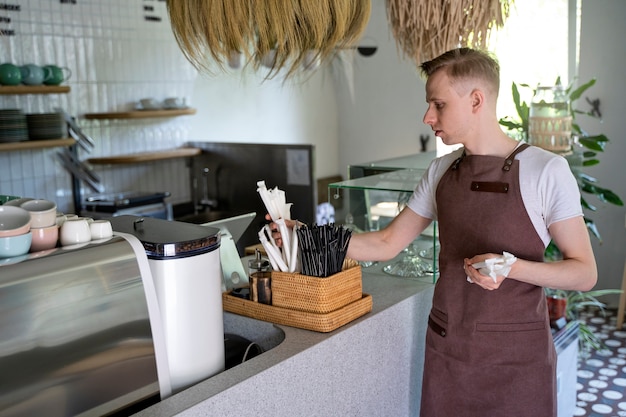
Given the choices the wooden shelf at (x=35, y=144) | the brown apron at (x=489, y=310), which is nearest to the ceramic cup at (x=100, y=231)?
the brown apron at (x=489, y=310)

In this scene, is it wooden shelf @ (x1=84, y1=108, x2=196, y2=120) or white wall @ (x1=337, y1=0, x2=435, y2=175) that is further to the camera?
white wall @ (x1=337, y1=0, x2=435, y2=175)

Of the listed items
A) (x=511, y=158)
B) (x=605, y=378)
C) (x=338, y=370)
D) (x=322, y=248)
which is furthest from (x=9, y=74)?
(x=605, y=378)

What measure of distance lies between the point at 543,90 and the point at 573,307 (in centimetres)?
151

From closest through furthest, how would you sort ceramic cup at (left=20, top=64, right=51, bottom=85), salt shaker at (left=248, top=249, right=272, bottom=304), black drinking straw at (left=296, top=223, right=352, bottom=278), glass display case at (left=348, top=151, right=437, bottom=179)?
1. black drinking straw at (left=296, top=223, right=352, bottom=278)
2. salt shaker at (left=248, top=249, right=272, bottom=304)
3. glass display case at (left=348, top=151, right=437, bottom=179)
4. ceramic cup at (left=20, top=64, right=51, bottom=85)

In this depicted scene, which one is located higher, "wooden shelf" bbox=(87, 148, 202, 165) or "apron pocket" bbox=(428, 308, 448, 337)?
"wooden shelf" bbox=(87, 148, 202, 165)

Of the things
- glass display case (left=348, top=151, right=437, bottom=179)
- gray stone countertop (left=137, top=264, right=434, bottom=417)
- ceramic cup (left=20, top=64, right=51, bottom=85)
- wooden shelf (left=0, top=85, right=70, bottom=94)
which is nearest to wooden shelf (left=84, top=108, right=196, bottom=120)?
wooden shelf (left=0, top=85, right=70, bottom=94)

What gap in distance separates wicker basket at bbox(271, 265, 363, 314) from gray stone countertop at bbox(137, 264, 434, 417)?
0.21ft

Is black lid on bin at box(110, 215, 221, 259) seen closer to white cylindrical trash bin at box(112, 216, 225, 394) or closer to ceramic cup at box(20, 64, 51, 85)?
white cylindrical trash bin at box(112, 216, 225, 394)

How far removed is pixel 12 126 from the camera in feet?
14.2

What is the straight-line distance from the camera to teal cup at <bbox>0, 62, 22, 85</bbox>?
431cm

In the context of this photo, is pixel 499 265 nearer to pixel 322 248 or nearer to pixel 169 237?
pixel 322 248

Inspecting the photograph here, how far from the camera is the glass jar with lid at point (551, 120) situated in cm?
355

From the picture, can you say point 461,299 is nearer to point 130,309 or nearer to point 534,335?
point 534,335

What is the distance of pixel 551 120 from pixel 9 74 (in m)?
3.20
